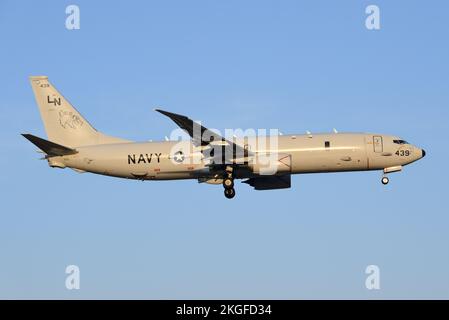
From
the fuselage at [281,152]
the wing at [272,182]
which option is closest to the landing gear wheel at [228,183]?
the fuselage at [281,152]

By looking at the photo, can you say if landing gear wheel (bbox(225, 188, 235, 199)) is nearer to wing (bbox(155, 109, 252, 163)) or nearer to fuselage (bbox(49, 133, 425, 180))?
fuselage (bbox(49, 133, 425, 180))

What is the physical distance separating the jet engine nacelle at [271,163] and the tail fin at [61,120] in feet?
41.3

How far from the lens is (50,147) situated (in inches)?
2822

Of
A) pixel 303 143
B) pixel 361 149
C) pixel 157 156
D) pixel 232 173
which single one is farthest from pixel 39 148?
pixel 361 149

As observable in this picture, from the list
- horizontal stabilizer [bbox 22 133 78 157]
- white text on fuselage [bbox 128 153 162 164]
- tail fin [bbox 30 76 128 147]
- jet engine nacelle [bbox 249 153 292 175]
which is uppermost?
tail fin [bbox 30 76 128 147]

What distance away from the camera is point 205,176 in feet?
239

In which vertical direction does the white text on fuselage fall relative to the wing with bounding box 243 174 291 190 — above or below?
above

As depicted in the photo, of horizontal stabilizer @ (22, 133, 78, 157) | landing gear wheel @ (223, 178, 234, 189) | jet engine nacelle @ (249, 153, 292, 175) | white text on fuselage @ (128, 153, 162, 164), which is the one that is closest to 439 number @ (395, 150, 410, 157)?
jet engine nacelle @ (249, 153, 292, 175)

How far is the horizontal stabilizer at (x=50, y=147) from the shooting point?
2763 inches

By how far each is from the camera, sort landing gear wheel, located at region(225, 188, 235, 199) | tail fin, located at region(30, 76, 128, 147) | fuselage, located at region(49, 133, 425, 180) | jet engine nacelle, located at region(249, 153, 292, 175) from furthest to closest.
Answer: tail fin, located at region(30, 76, 128, 147)
landing gear wheel, located at region(225, 188, 235, 199)
fuselage, located at region(49, 133, 425, 180)
jet engine nacelle, located at region(249, 153, 292, 175)

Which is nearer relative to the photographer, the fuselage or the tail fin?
the fuselage

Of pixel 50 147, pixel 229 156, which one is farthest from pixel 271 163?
pixel 50 147

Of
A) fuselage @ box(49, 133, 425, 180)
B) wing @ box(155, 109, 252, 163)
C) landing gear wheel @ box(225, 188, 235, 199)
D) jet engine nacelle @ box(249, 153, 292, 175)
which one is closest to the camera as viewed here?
wing @ box(155, 109, 252, 163)

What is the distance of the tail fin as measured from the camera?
75500 mm
